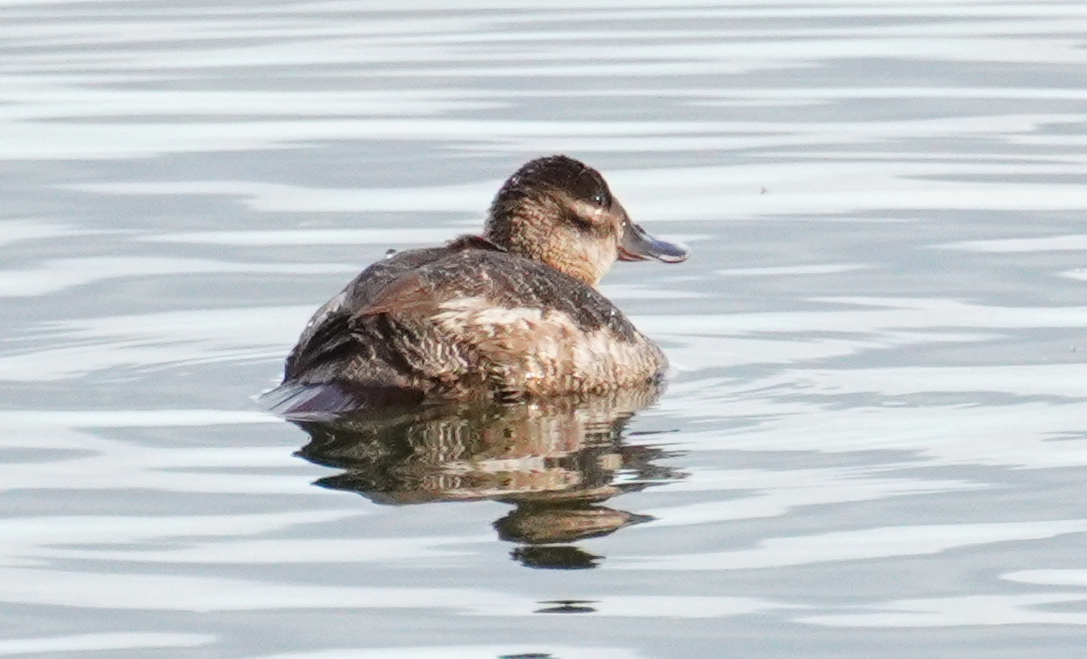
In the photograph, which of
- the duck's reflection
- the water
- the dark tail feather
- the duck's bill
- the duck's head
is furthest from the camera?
the duck's bill

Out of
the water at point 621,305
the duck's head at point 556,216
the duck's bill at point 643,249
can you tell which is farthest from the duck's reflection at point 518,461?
the duck's bill at point 643,249

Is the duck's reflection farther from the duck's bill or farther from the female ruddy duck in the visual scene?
the duck's bill

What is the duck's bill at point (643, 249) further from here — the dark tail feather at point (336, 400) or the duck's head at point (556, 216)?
the dark tail feather at point (336, 400)

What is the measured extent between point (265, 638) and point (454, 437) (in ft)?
7.82

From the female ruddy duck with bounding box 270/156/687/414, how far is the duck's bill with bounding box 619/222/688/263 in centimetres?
117

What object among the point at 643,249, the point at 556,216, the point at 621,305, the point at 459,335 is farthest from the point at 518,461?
the point at 621,305

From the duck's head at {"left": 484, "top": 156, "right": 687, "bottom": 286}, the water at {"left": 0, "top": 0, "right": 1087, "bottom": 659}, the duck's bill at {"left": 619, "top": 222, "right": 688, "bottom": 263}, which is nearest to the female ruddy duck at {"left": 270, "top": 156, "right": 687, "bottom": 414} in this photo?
the water at {"left": 0, "top": 0, "right": 1087, "bottom": 659}

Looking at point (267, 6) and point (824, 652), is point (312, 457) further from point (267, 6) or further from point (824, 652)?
point (267, 6)

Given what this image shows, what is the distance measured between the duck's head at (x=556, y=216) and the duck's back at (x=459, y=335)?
2.87ft

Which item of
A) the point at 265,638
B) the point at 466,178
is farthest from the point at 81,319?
the point at 265,638

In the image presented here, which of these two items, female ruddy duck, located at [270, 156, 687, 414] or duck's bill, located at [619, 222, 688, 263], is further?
duck's bill, located at [619, 222, 688, 263]

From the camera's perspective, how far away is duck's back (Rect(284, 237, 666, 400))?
329 inches

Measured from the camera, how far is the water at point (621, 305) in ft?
19.9

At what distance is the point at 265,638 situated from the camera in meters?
5.77
